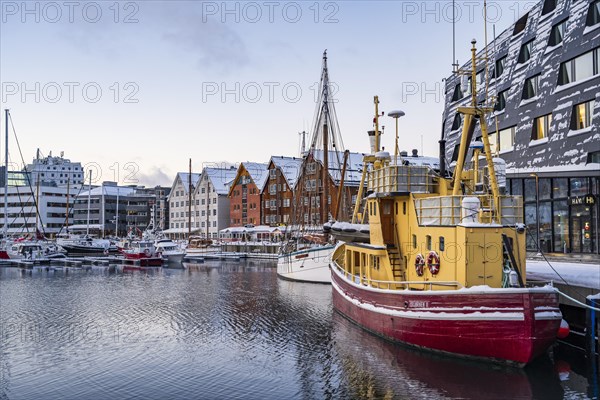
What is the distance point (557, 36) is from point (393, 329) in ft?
99.1

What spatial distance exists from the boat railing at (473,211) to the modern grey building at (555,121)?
9886mm

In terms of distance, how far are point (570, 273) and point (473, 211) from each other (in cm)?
679

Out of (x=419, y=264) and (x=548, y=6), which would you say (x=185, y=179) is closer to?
(x=548, y=6)

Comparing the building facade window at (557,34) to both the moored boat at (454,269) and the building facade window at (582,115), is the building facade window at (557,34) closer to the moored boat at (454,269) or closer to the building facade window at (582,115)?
the building facade window at (582,115)

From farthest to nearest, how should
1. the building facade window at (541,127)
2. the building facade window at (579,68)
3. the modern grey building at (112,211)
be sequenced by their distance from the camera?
the modern grey building at (112,211) → the building facade window at (541,127) → the building facade window at (579,68)

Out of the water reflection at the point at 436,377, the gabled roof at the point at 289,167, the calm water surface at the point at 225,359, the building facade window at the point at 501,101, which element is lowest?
the calm water surface at the point at 225,359

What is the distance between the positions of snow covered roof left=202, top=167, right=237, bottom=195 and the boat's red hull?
305ft

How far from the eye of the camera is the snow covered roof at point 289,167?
304 ft

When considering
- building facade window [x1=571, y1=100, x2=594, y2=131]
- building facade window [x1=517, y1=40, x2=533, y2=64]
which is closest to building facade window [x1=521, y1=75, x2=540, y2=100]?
building facade window [x1=517, y1=40, x2=533, y2=64]

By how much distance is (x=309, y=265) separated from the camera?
47094mm

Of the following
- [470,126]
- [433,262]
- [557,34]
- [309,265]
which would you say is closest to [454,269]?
[433,262]

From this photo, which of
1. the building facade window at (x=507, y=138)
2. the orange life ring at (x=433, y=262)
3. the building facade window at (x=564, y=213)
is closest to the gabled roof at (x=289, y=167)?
the building facade window at (x=507, y=138)

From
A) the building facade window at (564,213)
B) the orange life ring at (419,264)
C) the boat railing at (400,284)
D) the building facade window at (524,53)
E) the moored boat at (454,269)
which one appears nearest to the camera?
the moored boat at (454,269)

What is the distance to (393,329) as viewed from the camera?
21.5 metres
